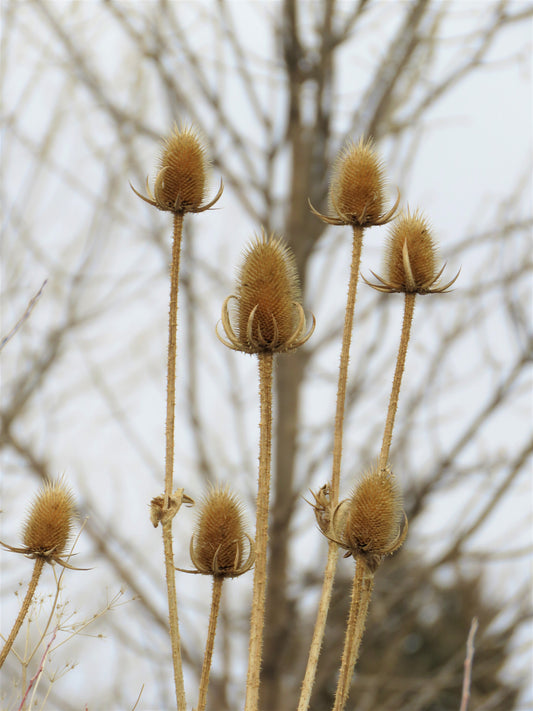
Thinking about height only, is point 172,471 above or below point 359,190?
below

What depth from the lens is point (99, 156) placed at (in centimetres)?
318

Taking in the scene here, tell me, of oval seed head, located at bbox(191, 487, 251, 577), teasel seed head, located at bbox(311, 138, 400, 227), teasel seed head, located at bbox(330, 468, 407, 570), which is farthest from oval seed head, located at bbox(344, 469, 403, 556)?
teasel seed head, located at bbox(311, 138, 400, 227)

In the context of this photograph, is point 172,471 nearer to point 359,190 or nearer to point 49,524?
point 49,524

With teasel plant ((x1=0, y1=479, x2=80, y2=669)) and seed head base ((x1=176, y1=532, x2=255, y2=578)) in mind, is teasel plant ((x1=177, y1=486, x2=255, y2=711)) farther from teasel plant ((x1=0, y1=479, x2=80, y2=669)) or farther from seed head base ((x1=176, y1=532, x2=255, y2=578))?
teasel plant ((x1=0, y1=479, x2=80, y2=669))

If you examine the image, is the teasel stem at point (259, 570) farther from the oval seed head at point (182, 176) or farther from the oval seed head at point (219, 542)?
the oval seed head at point (182, 176)

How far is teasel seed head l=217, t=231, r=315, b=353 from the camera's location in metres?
0.76

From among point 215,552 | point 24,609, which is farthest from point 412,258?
point 24,609

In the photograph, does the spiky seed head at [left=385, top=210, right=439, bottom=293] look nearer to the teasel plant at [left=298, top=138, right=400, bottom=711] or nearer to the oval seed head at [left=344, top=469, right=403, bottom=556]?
the teasel plant at [left=298, top=138, right=400, bottom=711]

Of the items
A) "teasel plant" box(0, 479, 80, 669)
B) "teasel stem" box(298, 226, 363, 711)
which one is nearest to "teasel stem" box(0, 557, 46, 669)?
"teasel plant" box(0, 479, 80, 669)

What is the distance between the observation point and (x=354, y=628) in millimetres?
762

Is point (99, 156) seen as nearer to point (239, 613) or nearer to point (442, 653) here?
point (239, 613)

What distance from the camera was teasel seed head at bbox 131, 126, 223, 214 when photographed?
0.79 m

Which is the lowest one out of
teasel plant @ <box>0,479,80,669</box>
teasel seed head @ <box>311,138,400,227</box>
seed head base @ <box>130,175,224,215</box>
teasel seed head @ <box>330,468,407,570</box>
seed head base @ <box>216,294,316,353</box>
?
teasel plant @ <box>0,479,80,669</box>

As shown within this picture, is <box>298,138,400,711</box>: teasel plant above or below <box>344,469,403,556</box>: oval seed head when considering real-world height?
above
